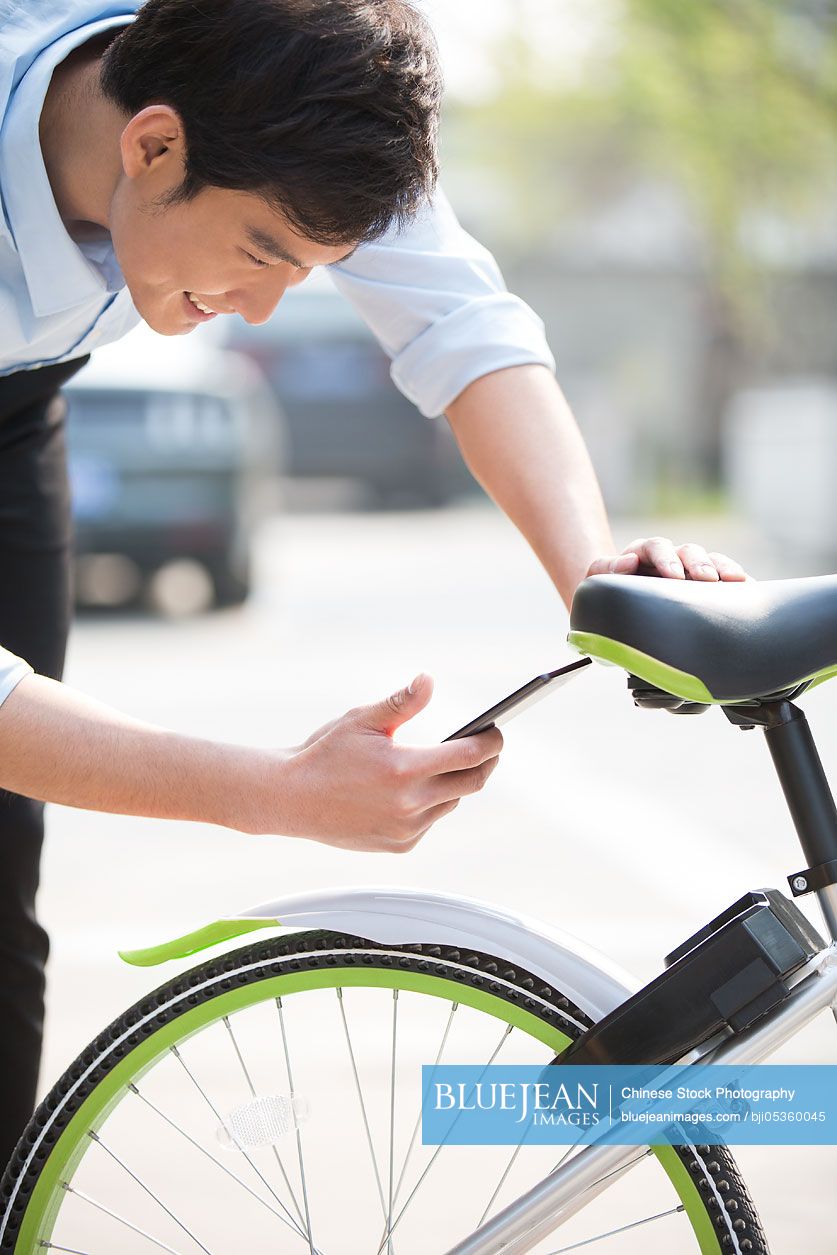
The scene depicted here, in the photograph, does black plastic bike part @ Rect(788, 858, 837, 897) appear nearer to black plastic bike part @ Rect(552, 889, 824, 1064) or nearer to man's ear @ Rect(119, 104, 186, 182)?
black plastic bike part @ Rect(552, 889, 824, 1064)

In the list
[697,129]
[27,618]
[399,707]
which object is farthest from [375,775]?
[697,129]

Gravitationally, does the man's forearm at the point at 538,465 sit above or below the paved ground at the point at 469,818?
above

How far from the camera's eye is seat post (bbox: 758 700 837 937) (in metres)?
1.25

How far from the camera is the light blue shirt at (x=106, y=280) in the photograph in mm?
1376

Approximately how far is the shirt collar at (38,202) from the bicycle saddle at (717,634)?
1.96ft

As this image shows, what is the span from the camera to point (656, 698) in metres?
1.30

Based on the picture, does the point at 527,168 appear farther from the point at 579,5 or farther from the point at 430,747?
the point at 430,747

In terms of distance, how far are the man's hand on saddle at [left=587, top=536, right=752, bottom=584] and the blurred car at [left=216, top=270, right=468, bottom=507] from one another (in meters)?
11.1

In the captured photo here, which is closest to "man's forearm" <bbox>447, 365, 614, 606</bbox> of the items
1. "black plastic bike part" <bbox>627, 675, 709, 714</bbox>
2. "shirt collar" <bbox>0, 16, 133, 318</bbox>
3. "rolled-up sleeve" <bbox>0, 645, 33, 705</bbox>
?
"black plastic bike part" <bbox>627, 675, 709, 714</bbox>

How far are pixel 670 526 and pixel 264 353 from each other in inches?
147

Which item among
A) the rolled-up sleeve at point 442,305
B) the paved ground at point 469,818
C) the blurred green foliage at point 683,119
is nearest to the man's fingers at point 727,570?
the rolled-up sleeve at point 442,305

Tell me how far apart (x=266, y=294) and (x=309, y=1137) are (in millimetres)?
1432

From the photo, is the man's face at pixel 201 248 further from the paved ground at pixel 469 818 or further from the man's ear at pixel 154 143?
the paved ground at pixel 469 818

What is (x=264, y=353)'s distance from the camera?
504 inches
